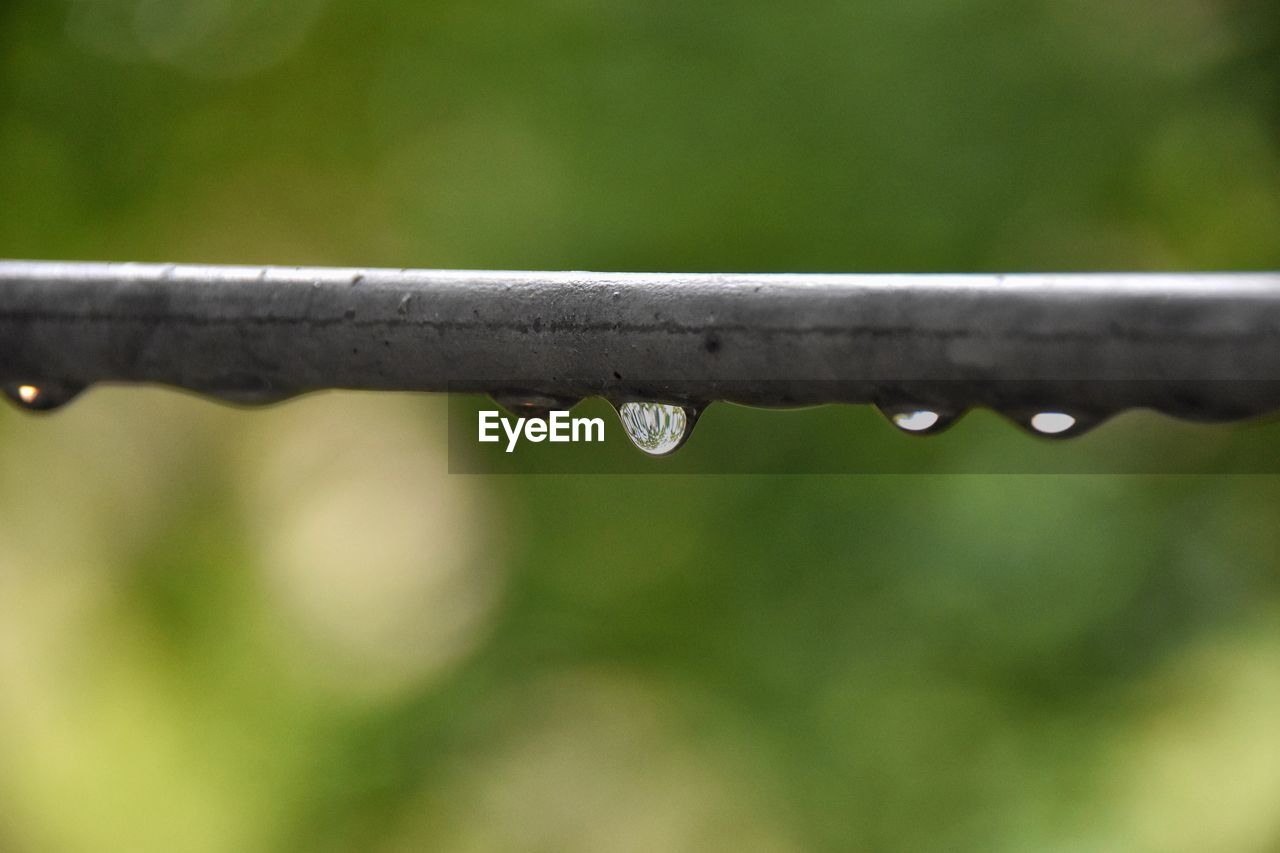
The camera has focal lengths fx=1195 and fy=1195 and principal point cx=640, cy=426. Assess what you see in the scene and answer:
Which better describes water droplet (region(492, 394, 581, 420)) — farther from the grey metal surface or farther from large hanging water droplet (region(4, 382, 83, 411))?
large hanging water droplet (region(4, 382, 83, 411))

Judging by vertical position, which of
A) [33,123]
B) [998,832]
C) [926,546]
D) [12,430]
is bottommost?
[998,832]

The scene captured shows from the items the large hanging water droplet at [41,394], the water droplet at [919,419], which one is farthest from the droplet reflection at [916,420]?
the large hanging water droplet at [41,394]

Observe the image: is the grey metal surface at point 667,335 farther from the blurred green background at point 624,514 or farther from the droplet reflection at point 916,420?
the blurred green background at point 624,514

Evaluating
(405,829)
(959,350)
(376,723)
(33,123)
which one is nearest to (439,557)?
(376,723)

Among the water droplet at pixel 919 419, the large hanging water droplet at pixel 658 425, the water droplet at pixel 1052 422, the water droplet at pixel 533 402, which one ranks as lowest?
the water droplet at pixel 1052 422

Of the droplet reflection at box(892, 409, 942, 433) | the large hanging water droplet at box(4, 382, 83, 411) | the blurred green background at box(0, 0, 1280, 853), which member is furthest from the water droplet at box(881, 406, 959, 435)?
the blurred green background at box(0, 0, 1280, 853)

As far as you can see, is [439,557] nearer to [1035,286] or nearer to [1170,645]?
[1170,645]

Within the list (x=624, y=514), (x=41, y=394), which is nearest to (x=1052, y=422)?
(x=41, y=394)
